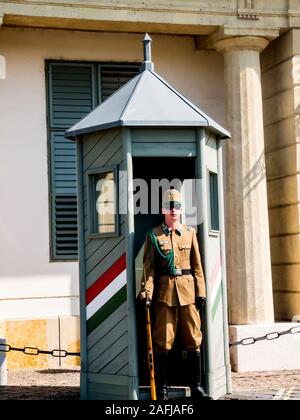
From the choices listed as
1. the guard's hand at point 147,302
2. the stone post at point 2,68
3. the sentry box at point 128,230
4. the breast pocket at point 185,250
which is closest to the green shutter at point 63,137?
the stone post at point 2,68

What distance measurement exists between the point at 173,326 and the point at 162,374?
0.47 metres

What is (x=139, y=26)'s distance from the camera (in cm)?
1160

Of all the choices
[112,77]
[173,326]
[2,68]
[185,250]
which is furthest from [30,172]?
[173,326]

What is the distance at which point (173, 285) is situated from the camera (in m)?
8.33

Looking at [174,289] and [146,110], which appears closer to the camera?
[174,289]

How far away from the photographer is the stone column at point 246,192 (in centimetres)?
1149

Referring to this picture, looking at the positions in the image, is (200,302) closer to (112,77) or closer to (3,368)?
(3,368)

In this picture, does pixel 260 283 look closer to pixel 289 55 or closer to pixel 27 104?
pixel 289 55

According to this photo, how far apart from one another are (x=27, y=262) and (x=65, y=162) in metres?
1.42

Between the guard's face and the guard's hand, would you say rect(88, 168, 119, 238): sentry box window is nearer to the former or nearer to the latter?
the guard's face

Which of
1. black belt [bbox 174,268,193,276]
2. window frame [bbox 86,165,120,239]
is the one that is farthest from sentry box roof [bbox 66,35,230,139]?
black belt [bbox 174,268,193,276]

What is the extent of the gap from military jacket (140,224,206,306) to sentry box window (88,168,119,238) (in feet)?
1.41

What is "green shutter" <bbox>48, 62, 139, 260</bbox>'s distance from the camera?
1200 centimetres

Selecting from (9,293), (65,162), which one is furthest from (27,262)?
(65,162)
